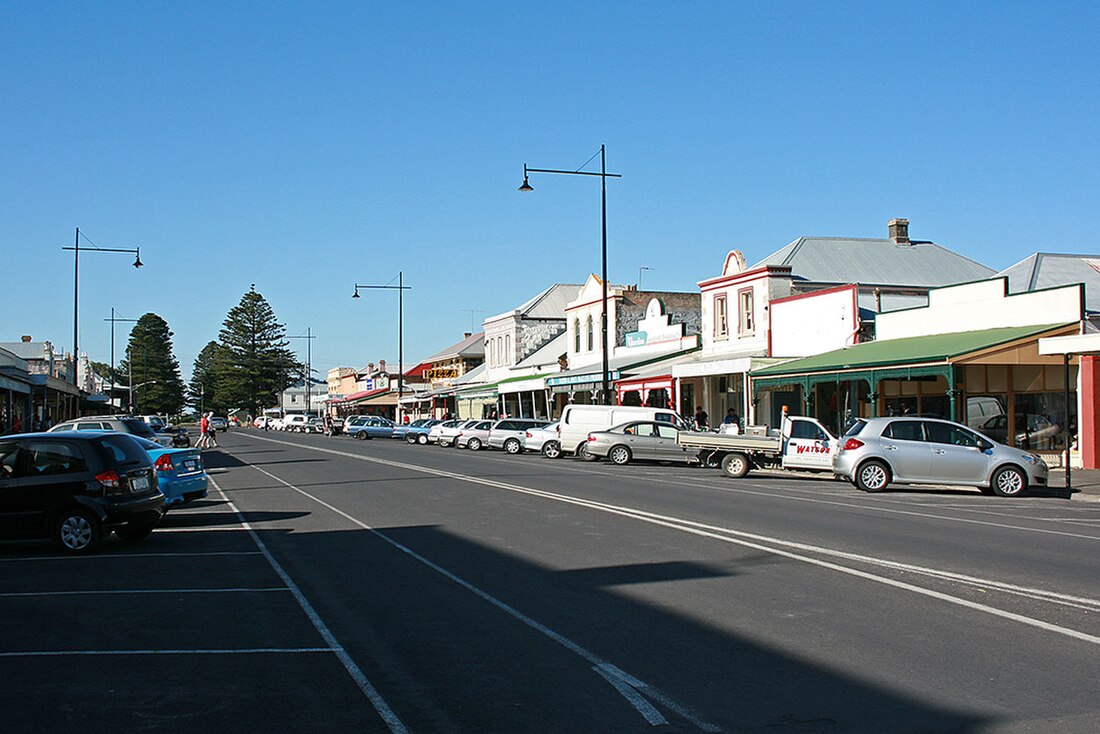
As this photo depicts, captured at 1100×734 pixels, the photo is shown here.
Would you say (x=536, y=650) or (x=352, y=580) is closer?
(x=536, y=650)

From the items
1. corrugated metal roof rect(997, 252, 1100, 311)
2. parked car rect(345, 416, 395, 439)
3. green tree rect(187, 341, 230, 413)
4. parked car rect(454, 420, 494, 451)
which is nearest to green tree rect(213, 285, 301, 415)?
green tree rect(187, 341, 230, 413)

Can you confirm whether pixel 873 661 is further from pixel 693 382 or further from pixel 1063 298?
pixel 693 382

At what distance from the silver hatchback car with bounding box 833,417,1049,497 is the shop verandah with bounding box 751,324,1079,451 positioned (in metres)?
3.73

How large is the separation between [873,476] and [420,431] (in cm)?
4160

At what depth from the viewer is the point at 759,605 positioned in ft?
31.4

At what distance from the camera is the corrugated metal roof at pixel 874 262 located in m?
43.5

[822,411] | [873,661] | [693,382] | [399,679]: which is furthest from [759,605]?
[693,382]

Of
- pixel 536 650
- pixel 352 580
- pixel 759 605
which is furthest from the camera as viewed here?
pixel 352 580

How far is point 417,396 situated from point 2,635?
78.6m

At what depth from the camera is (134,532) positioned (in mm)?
15102

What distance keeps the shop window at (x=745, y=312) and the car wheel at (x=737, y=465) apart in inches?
526

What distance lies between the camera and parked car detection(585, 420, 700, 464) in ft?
113

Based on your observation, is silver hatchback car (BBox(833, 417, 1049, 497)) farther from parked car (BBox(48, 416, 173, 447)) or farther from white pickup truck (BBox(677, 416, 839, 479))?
parked car (BBox(48, 416, 173, 447))

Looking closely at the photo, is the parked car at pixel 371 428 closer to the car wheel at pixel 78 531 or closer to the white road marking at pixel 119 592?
the car wheel at pixel 78 531
